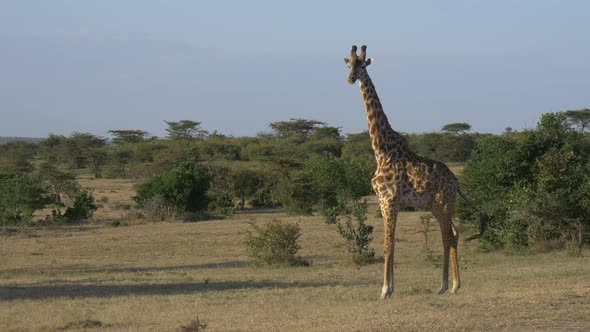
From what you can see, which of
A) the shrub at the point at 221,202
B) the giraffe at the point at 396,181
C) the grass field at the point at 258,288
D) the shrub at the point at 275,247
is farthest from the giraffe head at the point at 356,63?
the shrub at the point at 221,202

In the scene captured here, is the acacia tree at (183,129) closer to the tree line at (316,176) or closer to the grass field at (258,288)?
the tree line at (316,176)

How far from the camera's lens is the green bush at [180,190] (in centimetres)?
3816

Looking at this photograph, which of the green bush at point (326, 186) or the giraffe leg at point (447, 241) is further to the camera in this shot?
the green bush at point (326, 186)

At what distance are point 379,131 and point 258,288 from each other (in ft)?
14.9

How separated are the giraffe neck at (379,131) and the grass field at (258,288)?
203 cm

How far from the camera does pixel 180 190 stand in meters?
38.7

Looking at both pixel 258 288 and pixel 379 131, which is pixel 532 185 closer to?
pixel 258 288

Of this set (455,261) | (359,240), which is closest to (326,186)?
(359,240)

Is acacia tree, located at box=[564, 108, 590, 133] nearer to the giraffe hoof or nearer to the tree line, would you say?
the tree line

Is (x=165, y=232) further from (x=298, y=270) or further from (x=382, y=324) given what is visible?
(x=382, y=324)

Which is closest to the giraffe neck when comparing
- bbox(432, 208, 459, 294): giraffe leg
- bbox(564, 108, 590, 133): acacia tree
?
bbox(432, 208, 459, 294): giraffe leg

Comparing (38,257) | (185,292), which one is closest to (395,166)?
(185,292)

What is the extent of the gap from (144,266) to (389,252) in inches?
447

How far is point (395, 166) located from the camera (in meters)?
11.7
